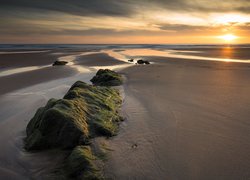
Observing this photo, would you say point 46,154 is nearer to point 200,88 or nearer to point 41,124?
point 41,124

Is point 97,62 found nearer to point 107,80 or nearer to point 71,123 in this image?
point 107,80

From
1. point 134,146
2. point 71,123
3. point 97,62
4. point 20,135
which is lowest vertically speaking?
point 97,62

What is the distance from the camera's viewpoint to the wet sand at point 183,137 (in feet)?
15.2

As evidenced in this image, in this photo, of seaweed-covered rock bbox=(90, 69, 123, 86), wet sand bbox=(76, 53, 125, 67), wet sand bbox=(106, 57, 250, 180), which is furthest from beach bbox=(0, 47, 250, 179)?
wet sand bbox=(76, 53, 125, 67)

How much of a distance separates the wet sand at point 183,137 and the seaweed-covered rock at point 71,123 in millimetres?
536

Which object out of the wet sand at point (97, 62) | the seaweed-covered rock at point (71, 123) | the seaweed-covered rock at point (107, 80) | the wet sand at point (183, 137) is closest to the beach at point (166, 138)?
the wet sand at point (183, 137)

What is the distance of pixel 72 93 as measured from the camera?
7402 millimetres

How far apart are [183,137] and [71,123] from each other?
8.88ft

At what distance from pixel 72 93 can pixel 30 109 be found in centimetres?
245

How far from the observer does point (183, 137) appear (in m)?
6.04

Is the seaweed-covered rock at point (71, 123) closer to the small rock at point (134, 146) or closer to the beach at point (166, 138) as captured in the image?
the beach at point (166, 138)

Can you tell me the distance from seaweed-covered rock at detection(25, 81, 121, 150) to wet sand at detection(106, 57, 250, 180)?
0.54 m

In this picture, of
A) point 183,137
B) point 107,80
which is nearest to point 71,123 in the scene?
point 183,137

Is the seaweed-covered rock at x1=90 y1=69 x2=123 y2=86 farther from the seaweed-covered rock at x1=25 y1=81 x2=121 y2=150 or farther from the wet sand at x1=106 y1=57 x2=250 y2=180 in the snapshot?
the seaweed-covered rock at x1=25 y1=81 x2=121 y2=150
